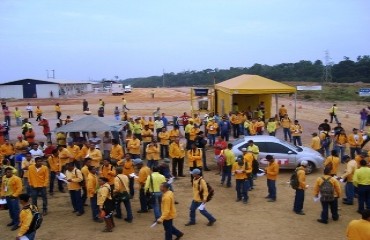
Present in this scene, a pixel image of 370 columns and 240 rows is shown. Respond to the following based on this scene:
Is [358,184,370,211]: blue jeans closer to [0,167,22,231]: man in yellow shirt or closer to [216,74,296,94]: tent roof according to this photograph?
[0,167,22,231]: man in yellow shirt

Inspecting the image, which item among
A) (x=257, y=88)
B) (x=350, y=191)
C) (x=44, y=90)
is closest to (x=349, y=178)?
(x=350, y=191)

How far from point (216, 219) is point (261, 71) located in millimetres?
90745

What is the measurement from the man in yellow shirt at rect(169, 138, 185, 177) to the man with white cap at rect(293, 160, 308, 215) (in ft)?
14.5

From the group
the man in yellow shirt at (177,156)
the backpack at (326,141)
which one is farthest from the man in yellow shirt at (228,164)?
the backpack at (326,141)

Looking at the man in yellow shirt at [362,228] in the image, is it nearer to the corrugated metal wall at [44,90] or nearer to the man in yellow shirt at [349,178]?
the man in yellow shirt at [349,178]

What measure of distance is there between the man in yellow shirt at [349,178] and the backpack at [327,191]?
4.69ft

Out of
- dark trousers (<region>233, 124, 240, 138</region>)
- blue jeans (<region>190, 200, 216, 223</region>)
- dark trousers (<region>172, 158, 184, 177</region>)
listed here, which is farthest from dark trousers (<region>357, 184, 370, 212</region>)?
dark trousers (<region>233, 124, 240, 138</region>)

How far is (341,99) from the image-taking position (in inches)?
1897

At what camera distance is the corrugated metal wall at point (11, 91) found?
5603 centimetres

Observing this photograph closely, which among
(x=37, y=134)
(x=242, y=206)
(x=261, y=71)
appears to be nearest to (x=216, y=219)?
(x=242, y=206)

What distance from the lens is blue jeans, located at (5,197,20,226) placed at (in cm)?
904

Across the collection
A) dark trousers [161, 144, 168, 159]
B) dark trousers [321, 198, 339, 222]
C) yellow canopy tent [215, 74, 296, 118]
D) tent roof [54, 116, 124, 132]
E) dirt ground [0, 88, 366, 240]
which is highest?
yellow canopy tent [215, 74, 296, 118]

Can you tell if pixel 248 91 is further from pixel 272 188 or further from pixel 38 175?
pixel 38 175

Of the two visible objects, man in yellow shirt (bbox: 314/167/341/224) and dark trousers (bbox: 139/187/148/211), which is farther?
dark trousers (bbox: 139/187/148/211)
